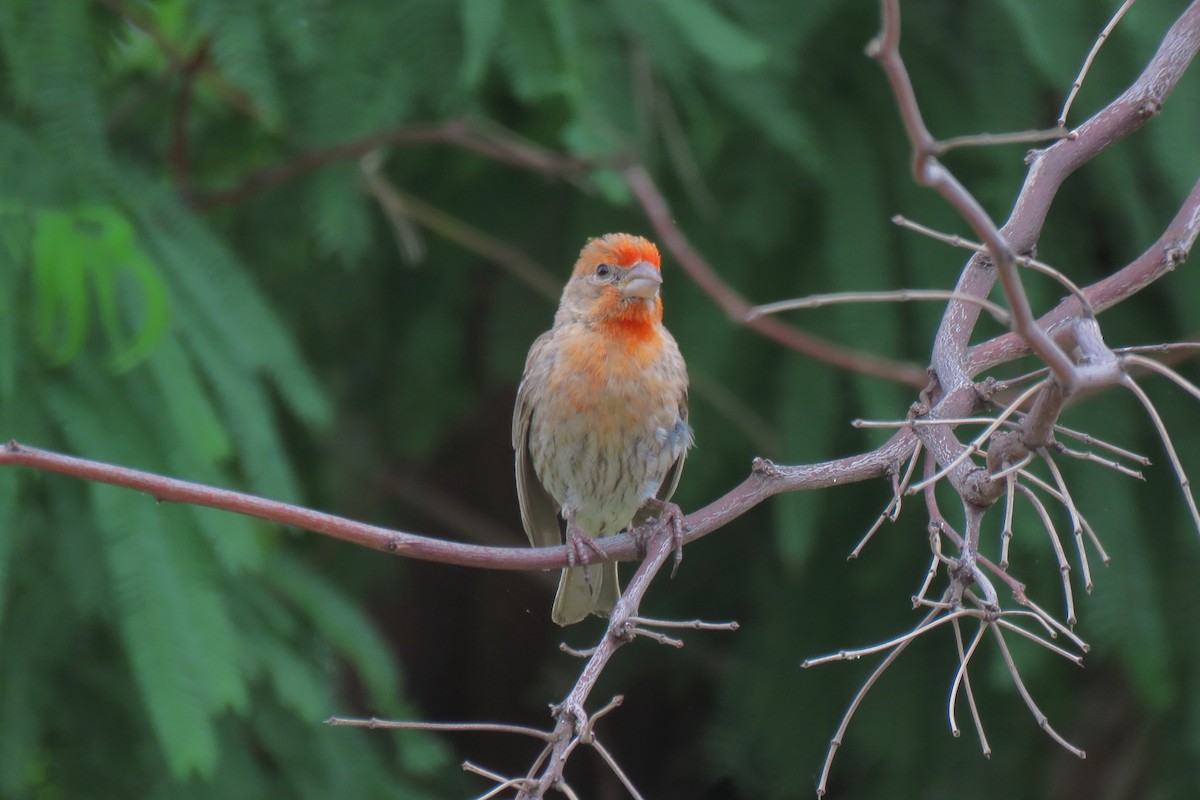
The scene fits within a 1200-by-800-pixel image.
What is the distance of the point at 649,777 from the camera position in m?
5.97

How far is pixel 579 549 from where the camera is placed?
110 inches

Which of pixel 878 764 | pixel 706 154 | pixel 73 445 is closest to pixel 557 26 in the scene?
pixel 706 154

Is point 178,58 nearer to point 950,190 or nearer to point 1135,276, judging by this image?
point 1135,276

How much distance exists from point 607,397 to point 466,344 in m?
1.51

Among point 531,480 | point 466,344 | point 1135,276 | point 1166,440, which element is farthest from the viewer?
point 466,344

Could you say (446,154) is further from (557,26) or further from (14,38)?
(14,38)

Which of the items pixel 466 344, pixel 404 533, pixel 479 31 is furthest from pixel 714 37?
pixel 466 344

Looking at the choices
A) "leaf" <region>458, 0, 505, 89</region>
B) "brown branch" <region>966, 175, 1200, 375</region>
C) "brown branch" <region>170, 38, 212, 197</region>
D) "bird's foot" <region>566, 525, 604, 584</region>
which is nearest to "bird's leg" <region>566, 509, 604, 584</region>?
"bird's foot" <region>566, 525, 604, 584</region>

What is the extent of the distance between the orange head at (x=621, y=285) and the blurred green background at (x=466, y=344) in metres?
0.21

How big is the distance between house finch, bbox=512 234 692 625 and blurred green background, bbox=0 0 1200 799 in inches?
10.0

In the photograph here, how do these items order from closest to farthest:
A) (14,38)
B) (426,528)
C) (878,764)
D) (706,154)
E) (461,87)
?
1. (14,38)
2. (461,87)
3. (706,154)
4. (878,764)
5. (426,528)

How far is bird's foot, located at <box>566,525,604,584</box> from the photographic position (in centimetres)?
243

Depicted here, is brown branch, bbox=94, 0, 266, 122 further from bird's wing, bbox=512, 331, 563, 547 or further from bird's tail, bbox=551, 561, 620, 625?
bird's tail, bbox=551, 561, 620, 625

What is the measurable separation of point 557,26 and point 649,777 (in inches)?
146
